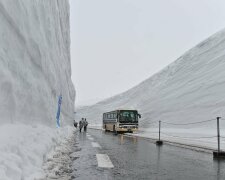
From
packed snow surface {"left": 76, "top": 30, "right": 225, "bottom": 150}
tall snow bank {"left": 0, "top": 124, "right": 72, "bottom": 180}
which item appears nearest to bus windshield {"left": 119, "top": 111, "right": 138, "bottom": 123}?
packed snow surface {"left": 76, "top": 30, "right": 225, "bottom": 150}

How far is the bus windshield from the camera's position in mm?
36594

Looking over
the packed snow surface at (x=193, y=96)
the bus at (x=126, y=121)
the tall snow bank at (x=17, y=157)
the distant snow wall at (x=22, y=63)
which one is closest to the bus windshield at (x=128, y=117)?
the bus at (x=126, y=121)

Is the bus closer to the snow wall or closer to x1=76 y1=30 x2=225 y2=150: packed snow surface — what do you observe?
the snow wall

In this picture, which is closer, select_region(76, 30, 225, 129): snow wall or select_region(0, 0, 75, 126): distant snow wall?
select_region(0, 0, 75, 126): distant snow wall

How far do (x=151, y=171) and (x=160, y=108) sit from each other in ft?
146

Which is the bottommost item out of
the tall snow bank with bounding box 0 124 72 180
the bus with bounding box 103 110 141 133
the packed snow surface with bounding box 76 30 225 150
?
the tall snow bank with bounding box 0 124 72 180

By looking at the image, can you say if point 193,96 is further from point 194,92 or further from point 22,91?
point 22,91

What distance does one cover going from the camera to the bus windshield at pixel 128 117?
120 feet

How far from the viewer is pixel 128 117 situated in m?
36.9

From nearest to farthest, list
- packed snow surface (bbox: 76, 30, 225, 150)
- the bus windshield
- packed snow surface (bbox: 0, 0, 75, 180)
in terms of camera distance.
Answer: packed snow surface (bbox: 0, 0, 75, 180) < packed snow surface (bbox: 76, 30, 225, 150) < the bus windshield

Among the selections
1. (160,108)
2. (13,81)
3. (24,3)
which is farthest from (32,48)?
(160,108)

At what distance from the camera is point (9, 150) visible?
19.6 feet

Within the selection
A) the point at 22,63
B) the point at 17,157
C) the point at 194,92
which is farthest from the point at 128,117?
the point at 17,157

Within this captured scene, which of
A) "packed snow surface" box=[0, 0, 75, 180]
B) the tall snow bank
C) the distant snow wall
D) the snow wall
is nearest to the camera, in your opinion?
the tall snow bank
